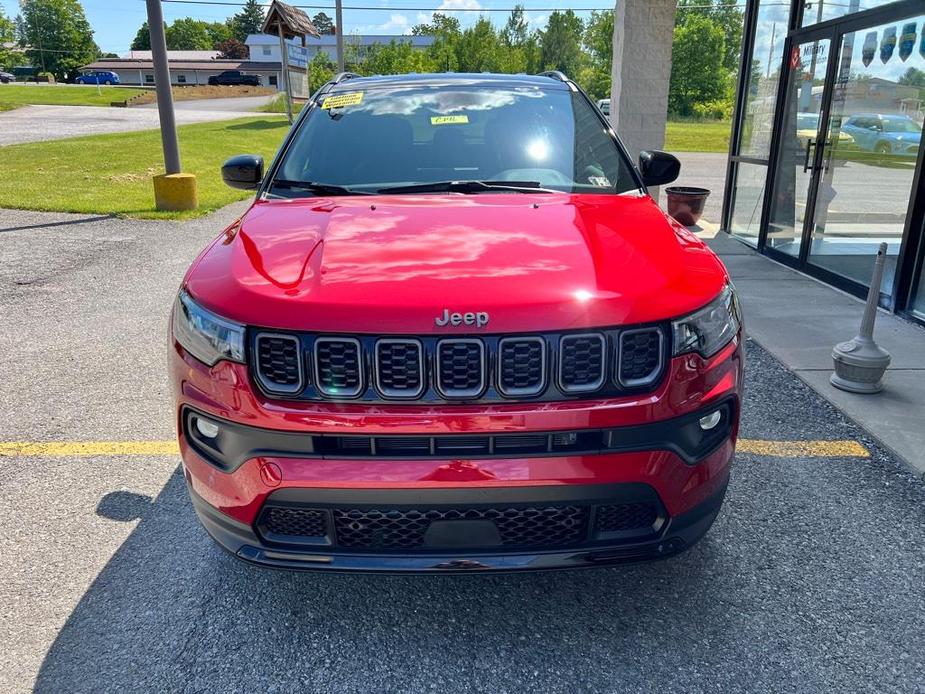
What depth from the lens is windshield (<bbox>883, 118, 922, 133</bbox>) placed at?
20.8 feet

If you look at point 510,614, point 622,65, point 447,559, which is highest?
point 622,65

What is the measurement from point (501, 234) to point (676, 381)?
0.82 m

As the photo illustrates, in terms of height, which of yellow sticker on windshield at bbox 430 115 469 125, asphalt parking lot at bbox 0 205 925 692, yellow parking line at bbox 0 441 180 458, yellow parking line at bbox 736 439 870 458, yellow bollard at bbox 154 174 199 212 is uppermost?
yellow sticker on windshield at bbox 430 115 469 125

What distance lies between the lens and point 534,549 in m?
2.21

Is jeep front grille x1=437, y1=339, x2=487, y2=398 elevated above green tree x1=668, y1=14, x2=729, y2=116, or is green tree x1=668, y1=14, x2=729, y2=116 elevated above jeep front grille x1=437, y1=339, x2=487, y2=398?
green tree x1=668, y1=14, x2=729, y2=116

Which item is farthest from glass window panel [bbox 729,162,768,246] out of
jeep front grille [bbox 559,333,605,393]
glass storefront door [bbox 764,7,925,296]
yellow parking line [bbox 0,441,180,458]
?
jeep front grille [bbox 559,333,605,393]

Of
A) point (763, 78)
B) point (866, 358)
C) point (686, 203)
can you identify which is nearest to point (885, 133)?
point (763, 78)

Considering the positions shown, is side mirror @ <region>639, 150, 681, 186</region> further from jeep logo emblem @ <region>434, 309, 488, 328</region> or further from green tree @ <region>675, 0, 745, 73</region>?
green tree @ <region>675, 0, 745, 73</region>

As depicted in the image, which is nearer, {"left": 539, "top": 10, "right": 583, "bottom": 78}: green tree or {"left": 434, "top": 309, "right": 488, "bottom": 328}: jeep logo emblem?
{"left": 434, "top": 309, "right": 488, "bottom": 328}: jeep logo emblem

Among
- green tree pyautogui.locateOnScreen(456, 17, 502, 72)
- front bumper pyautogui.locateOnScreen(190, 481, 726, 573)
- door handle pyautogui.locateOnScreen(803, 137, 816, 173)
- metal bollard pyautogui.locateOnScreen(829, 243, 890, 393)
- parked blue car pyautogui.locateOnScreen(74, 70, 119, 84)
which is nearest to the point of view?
front bumper pyautogui.locateOnScreen(190, 481, 726, 573)

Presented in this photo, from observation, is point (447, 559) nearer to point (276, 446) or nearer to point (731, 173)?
point (276, 446)

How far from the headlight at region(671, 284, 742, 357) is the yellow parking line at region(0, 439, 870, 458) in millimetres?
1721

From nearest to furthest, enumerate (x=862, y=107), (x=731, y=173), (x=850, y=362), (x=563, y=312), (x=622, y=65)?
(x=563, y=312), (x=850, y=362), (x=862, y=107), (x=731, y=173), (x=622, y=65)

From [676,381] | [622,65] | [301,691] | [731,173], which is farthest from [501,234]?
[622,65]
